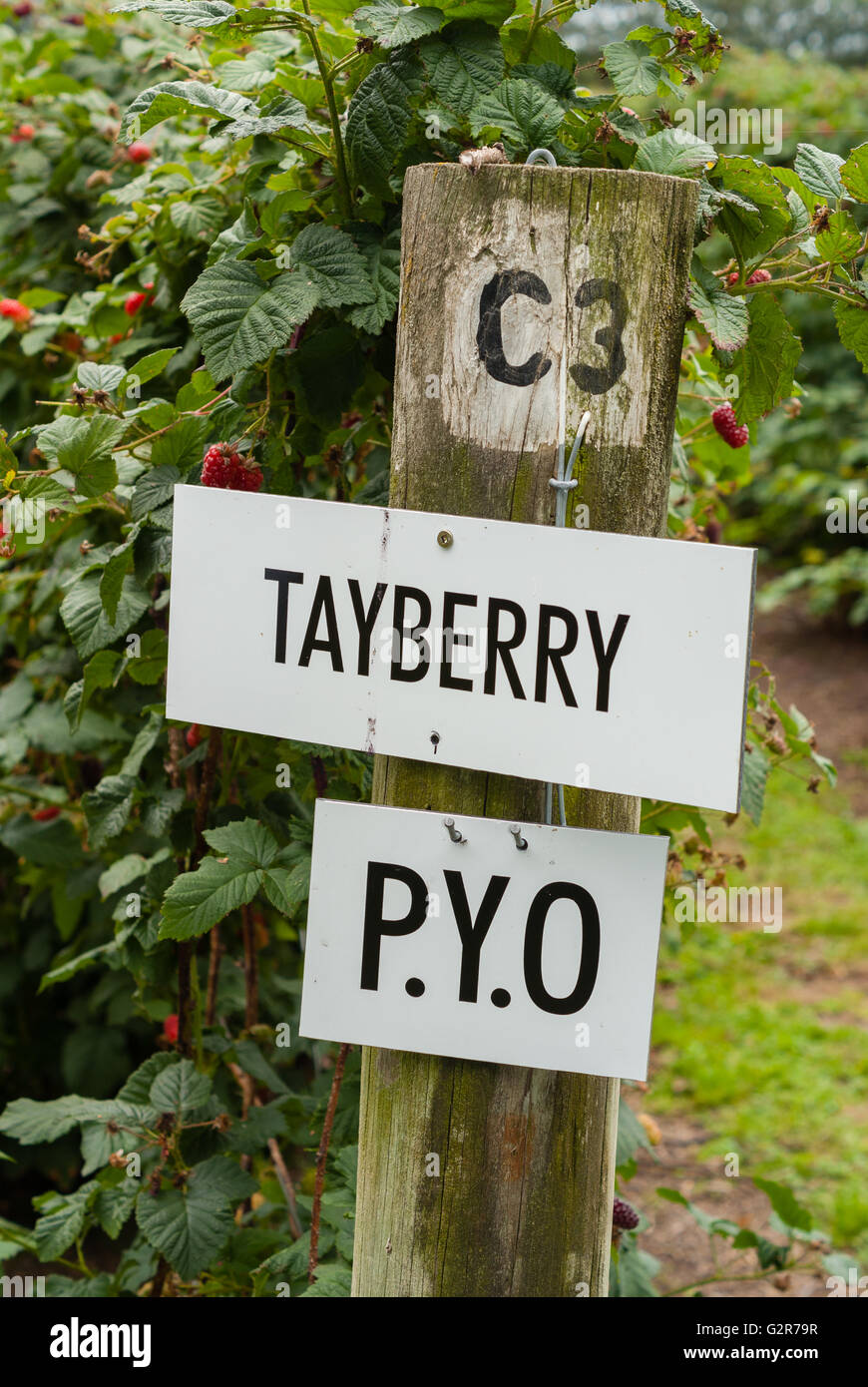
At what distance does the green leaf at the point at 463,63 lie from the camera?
1137mm

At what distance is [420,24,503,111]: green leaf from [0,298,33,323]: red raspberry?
104 centimetres

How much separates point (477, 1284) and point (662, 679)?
561 millimetres

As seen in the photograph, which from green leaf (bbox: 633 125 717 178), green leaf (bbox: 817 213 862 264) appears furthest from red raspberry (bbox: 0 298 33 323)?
green leaf (bbox: 817 213 862 264)

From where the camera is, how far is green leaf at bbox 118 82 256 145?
116 cm

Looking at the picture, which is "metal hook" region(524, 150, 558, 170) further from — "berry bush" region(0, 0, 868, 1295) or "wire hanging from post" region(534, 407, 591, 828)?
"wire hanging from post" region(534, 407, 591, 828)

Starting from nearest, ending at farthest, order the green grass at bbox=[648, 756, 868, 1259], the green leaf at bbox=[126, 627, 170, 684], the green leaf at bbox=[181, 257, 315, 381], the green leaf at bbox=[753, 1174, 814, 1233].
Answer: the green leaf at bbox=[181, 257, 315, 381]
the green leaf at bbox=[126, 627, 170, 684]
the green leaf at bbox=[753, 1174, 814, 1233]
the green grass at bbox=[648, 756, 868, 1259]

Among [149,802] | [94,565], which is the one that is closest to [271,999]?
[149,802]

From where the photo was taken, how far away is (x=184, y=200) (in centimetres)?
155

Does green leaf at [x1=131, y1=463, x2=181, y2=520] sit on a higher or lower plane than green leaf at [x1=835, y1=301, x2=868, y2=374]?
lower

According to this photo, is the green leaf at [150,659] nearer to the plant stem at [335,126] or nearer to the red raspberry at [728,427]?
the plant stem at [335,126]

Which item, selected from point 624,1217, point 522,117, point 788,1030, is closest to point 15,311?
point 522,117

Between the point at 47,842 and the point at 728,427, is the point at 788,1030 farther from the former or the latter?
the point at 728,427

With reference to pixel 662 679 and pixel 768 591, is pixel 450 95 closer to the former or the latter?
pixel 662 679
